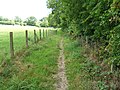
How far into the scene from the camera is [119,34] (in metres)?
4.75

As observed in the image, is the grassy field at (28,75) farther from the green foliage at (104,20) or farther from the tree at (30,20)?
the tree at (30,20)

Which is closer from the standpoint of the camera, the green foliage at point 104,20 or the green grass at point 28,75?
the green foliage at point 104,20

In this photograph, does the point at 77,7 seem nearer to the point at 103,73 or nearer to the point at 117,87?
the point at 103,73

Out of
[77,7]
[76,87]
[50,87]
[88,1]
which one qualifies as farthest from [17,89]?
[77,7]

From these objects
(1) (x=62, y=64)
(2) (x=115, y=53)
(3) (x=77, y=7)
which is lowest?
(1) (x=62, y=64)

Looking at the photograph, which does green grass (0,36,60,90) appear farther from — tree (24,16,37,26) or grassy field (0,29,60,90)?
tree (24,16,37,26)

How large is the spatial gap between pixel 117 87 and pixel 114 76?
470mm

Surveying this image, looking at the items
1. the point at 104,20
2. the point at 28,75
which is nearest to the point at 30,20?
the point at 28,75

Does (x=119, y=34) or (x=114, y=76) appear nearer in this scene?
(x=119, y=34)

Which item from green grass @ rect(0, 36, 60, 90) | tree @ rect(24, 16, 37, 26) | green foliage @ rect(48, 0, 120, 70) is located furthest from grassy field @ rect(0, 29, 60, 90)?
tree @ rect(24, 16, 37, 26)

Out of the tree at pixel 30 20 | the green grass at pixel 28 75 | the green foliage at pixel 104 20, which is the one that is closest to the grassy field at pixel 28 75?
the green grass at pixel 28 75

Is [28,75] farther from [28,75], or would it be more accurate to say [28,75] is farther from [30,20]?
[30,20]

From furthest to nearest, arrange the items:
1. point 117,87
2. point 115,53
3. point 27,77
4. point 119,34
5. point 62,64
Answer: point 62,64 < point 27,77 < point 117,87 < point 115,53 < point 119,34

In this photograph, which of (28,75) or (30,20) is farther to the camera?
(30,20)
